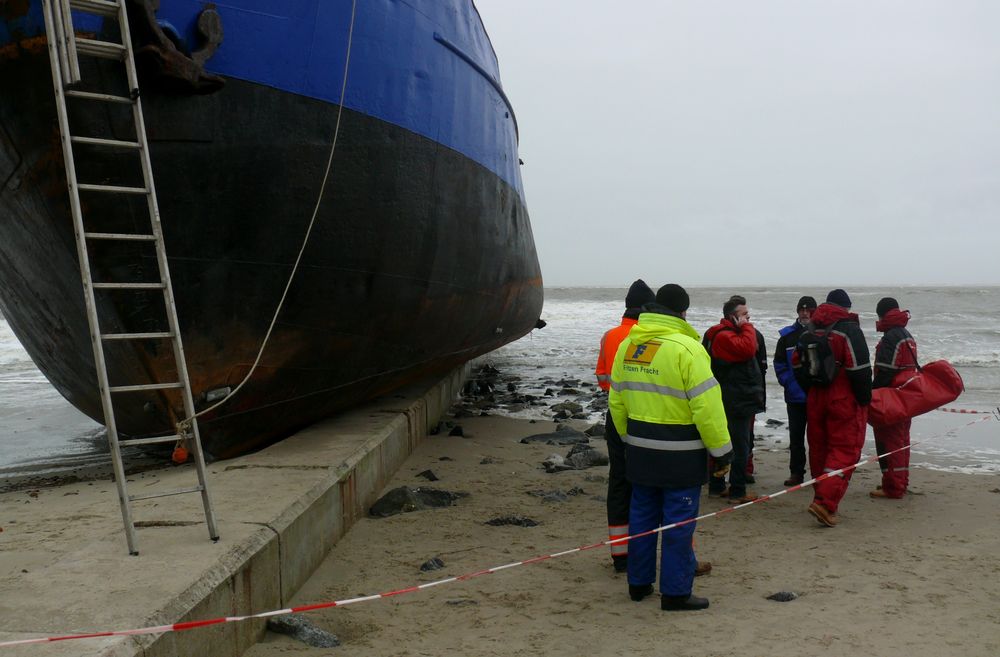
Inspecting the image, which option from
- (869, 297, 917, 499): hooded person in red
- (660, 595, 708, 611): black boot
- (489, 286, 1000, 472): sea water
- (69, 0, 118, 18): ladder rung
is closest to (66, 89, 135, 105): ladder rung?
(69, 0, 118, 18): ladder rung

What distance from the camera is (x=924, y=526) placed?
17.4ft

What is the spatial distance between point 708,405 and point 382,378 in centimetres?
389

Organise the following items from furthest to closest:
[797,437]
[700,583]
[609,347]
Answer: [797,437] < [609,347] < [700,583]

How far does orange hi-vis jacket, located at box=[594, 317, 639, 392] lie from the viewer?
4594 mm

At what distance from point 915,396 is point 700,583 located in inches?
113

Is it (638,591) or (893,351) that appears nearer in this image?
(638,591)

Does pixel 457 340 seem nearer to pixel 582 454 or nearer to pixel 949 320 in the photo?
pixel 582 454

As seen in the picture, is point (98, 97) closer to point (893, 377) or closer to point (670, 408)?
point (670, 408)

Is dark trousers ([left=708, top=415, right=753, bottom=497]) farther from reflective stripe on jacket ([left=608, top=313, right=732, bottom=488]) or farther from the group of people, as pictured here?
reflective stripe on jacket ([left=608, top=313, right=732, bottom=488])

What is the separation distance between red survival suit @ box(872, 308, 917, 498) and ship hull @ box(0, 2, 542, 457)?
381 cm

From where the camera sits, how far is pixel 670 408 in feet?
12.3

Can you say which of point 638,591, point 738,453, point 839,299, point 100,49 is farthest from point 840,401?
point 100,49

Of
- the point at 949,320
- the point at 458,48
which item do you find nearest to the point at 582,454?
the point at 458,48

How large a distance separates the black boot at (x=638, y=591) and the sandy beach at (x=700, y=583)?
49 mm
